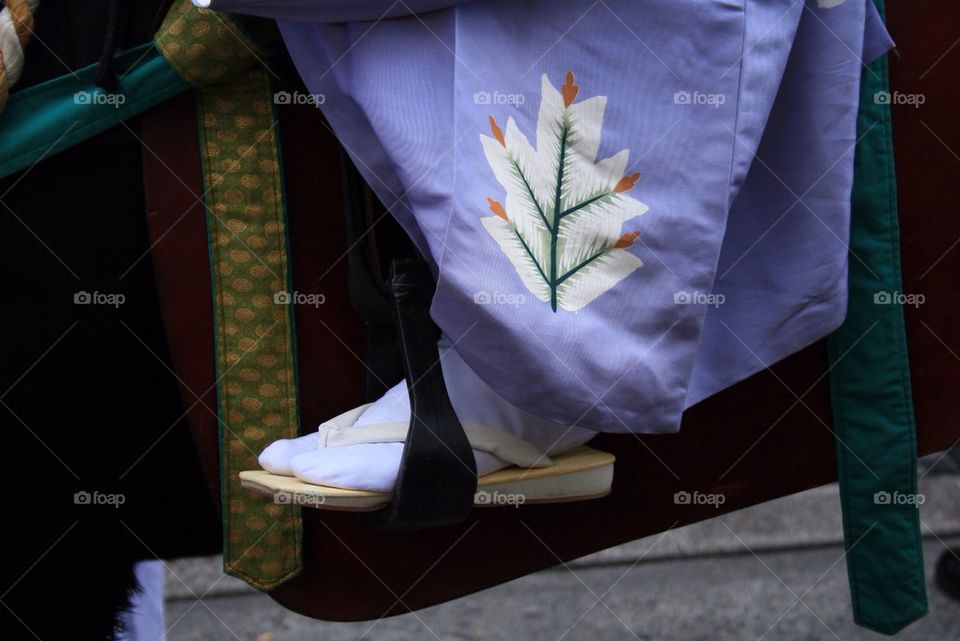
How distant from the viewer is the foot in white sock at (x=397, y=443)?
119 cm

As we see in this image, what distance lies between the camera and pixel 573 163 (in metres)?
1.15

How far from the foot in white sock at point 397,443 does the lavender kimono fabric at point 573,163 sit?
0.35 feet

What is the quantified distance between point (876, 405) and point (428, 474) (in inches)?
21.3

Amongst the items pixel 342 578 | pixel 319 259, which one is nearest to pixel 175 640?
pixel 342 578

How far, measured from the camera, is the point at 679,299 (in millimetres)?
1146

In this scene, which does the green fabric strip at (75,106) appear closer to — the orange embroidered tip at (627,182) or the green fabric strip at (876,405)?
the orange embroidered tip at (627,182)

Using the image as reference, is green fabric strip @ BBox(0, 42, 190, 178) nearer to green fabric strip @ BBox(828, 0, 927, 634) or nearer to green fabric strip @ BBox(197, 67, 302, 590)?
green fabric strip @ BBox(197, 67, 302, 590)

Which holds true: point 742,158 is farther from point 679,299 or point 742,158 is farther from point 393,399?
point 393,399

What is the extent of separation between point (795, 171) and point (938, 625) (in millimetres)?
1912

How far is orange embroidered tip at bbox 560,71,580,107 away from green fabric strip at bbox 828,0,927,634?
351 mm

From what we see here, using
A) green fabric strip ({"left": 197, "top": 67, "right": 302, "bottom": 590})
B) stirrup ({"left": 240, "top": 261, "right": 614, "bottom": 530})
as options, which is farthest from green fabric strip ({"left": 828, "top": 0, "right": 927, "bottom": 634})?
green fabric strip ({"left": 197, "top": 67, "right": 302, "bottom": 590})

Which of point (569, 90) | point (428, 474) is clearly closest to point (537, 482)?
point (428, 474)

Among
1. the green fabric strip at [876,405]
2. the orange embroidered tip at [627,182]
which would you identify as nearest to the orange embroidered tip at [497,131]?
the orange embroidered tip at [627,182]

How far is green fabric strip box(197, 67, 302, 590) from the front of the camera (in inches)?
49.7
